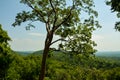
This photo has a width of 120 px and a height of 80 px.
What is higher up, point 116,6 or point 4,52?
point 116,6

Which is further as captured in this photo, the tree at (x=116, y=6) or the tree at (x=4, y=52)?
the tree at (x=4, y=52)

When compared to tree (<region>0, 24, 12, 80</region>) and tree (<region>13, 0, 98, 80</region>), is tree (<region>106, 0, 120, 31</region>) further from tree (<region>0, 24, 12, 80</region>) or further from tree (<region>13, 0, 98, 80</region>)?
tree (<region>0, 24, 12, 80</region>)

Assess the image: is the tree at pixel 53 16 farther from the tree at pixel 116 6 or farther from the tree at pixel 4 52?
the tree at pixel 4 52

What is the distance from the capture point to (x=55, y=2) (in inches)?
847

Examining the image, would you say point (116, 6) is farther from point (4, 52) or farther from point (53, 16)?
point (4, 52)

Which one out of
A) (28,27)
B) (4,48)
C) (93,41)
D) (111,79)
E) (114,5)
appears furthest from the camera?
(111,79)

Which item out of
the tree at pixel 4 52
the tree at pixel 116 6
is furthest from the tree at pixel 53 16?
the tree at pixel 4 52

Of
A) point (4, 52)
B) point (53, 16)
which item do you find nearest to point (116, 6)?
point (53, 16)

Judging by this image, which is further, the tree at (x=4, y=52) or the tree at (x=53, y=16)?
the tree at (x=4, y=52)

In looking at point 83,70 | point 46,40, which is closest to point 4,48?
point 46,40

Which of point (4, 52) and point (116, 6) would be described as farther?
point (4, 52)

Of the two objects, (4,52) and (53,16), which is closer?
(53,16)

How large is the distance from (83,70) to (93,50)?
56.7 m

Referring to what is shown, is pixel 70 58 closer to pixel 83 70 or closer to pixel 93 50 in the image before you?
pixel 93 50
